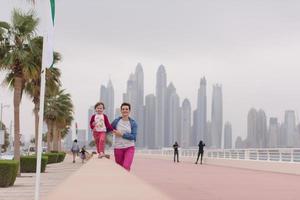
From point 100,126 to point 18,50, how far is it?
15599mm

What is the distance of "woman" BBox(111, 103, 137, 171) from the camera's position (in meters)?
9.11

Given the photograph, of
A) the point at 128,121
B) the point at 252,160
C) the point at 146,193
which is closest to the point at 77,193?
the point at 146,193

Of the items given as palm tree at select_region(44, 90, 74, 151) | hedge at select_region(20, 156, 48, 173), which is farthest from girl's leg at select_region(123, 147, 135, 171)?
palm tree at select_region(44, 90, 74, 151)

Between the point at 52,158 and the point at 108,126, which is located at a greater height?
the point at 108,126

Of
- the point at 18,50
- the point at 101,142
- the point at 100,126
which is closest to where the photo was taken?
the point at 101,142

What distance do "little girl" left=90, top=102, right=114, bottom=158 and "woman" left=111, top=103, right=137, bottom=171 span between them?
37 centimetres

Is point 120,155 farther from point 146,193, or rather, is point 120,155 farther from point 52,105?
point 52,105

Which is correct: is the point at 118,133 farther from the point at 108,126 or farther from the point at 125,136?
the point at 108,126

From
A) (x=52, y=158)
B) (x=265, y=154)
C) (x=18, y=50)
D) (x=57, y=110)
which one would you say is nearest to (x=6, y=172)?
(x=18, y=50)

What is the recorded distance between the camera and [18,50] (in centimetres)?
2458

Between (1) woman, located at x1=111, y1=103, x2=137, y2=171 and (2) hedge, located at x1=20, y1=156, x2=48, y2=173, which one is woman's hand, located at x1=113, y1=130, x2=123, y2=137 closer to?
(1) woman, located at x1=111, y1=103, x2=137, y2=171

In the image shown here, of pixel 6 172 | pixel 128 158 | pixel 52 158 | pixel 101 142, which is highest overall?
pixel 101 142

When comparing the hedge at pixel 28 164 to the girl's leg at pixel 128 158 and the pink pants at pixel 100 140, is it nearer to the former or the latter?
the pink pants at pixel 100 140

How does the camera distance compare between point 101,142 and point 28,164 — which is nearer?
point 101,142
